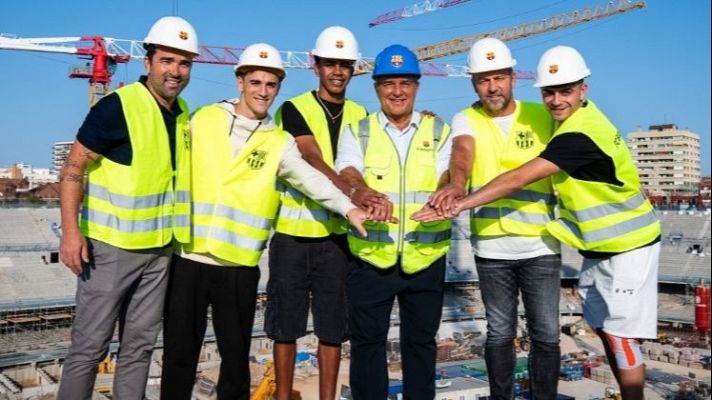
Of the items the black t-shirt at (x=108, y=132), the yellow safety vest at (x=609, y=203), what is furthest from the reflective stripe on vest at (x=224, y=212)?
the yellow safety vest at (x=609, y=203)

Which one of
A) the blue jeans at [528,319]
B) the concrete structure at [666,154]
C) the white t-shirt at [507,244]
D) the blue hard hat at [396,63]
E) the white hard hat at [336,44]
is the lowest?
the blue jeans at [528,319]

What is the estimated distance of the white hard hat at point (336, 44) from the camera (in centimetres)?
371

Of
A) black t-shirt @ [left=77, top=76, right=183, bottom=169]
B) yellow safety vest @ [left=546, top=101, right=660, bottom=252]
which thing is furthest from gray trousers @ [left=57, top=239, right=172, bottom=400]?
yellow safety vest @ [left=546, top=101, right=660, bottom=252]

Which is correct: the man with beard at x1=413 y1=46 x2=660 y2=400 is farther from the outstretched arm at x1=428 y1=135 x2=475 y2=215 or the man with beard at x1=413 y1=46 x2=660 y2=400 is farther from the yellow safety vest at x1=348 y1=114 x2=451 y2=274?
the yellow safety vest at x1=348 y1=114 x2=451 y2=274

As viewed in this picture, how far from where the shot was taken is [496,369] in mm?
3436

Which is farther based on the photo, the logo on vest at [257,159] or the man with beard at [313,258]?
the man with beard at [313,258]

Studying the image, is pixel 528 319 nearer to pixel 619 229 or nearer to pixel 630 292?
pixel 630 292

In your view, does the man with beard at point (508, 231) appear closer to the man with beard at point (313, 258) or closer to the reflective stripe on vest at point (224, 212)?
the man with beard at point (313, 258)

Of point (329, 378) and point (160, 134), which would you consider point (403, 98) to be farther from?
point (329, 378)

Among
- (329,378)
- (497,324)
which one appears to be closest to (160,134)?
(329,378)

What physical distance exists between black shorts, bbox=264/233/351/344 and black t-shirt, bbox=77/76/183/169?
3.24 ft

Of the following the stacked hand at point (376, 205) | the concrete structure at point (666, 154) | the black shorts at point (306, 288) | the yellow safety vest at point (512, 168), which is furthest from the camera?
the concrete structure at point (666, 154)

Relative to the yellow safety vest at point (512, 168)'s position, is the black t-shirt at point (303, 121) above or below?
above

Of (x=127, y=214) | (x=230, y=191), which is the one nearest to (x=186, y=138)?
(x=230, y=191)
